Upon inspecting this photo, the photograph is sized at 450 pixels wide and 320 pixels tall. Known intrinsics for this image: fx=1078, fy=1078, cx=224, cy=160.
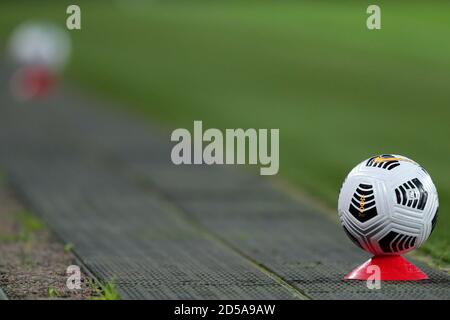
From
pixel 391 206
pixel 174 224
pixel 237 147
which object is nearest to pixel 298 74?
pixel 237 147

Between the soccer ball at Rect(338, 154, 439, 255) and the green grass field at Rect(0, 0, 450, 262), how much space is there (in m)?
1.99

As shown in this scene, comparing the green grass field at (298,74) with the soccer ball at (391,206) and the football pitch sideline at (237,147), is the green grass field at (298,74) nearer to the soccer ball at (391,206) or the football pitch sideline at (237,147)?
the football pitch sideline at (237,147)

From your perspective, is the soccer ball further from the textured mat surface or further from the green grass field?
the green grass field

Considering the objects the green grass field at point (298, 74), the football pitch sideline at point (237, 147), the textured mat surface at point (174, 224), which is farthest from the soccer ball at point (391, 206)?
the green grass field at point (298, 74)

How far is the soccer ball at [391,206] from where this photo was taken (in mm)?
8703

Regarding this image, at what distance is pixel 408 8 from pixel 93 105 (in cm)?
1594

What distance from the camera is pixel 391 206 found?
870 cm

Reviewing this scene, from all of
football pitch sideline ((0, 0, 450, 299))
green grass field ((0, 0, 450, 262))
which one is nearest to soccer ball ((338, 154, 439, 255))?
football pitch sideline ((0, 0, 450, 299))

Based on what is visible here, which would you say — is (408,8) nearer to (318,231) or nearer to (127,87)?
(127,87)

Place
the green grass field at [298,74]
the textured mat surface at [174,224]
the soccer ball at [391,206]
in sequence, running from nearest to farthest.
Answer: the soccer ball at [391,206], the textured mat surface at [174,224], the green grass field at [298,74]

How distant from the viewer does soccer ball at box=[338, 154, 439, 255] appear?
28.6ft

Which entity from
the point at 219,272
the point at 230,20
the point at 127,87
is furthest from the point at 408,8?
the point at 219,272

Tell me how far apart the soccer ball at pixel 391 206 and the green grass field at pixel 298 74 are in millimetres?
1994
